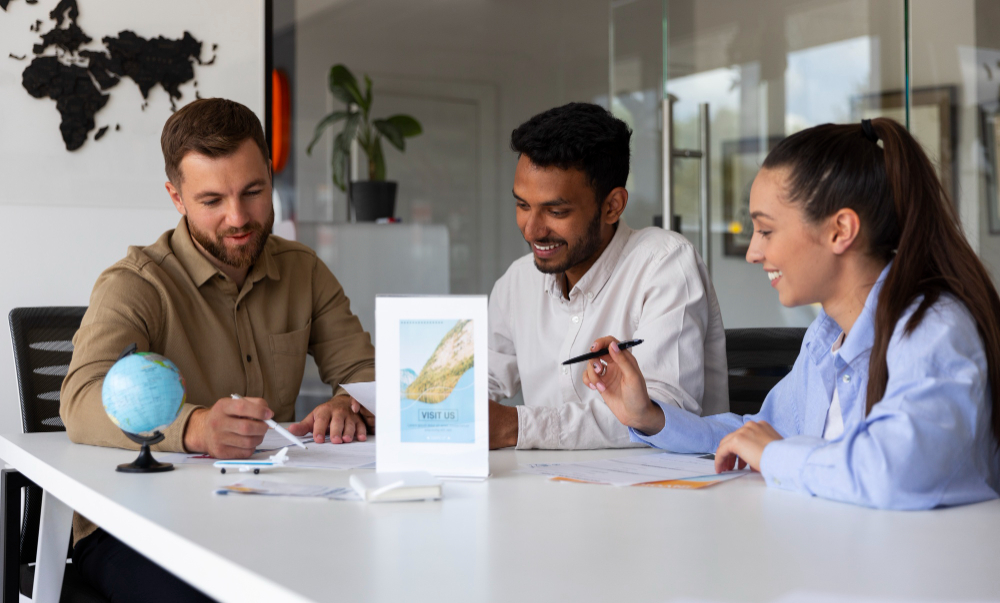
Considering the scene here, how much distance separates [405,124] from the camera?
188 inches

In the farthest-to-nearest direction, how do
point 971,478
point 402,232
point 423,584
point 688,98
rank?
point 402,232 < point 688,98 < point 971,478 < point 423,584

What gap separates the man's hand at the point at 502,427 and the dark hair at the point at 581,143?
0.64 meters

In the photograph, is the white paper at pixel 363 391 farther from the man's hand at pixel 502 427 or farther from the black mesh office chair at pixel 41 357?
the black mesh office chair at pixel 41 357

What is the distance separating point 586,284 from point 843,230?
0.72 metres

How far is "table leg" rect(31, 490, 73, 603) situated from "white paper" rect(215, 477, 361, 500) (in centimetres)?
40

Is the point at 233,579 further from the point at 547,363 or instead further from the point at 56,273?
the point at 56,273

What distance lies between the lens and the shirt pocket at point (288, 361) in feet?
6.08

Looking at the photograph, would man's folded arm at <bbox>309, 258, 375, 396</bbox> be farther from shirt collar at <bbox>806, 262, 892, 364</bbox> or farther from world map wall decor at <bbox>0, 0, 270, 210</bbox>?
shirt collar at <bbox>806, 262, 892, 364</bbox>

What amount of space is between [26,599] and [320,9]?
4947 millimetres

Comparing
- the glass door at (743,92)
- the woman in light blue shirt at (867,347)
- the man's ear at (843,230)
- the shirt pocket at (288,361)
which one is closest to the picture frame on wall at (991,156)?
the glass door at (743,92)

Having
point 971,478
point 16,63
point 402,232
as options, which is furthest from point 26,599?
point 402,232

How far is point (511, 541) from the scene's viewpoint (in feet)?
2.81

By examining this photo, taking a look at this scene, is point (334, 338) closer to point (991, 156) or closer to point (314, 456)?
point (314, 456)

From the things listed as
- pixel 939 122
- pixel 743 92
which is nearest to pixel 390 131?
pixel 743 92
